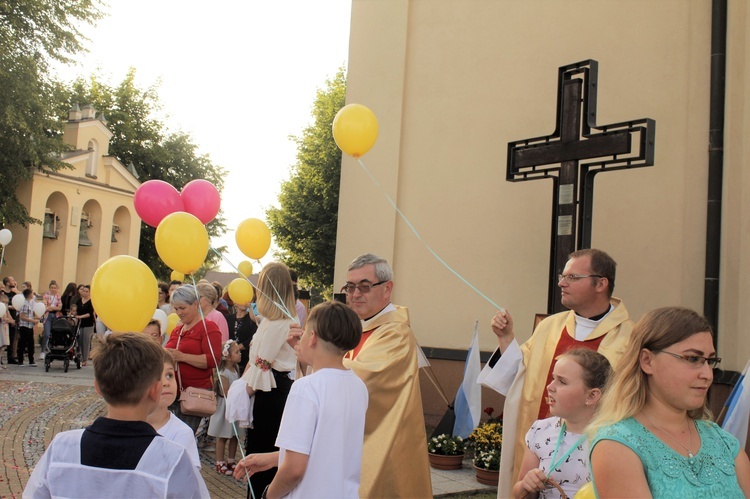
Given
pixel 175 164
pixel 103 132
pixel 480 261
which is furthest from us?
pixel 175 164

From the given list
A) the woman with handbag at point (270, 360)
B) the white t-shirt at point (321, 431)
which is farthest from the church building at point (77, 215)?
→ the white t-shirt at point (321, 431)

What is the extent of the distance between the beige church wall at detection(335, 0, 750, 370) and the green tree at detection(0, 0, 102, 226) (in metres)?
15.4

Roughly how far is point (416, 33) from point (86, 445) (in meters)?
8.24

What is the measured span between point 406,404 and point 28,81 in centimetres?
2141

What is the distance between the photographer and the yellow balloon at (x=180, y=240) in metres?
4.91

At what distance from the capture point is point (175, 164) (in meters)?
37.6

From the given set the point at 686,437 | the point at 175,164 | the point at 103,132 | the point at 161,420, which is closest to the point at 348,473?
the point at 161,420

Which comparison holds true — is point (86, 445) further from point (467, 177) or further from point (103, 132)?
point (103, 132)

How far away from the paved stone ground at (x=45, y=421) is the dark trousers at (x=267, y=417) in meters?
1.15

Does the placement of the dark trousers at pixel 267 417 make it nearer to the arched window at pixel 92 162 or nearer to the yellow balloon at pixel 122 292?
the yellow balloon at pixel 122 292

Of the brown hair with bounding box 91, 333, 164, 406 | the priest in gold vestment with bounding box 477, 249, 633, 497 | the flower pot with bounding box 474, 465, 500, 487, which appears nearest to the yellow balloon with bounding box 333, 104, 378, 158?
the priest in gold vestment with bounding box 477, 249, 633, 497

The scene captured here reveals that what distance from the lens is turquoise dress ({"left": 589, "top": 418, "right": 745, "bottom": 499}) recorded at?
6.80ft

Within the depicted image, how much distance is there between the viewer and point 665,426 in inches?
87.5

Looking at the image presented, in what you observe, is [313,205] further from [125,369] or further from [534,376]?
[125,369]
